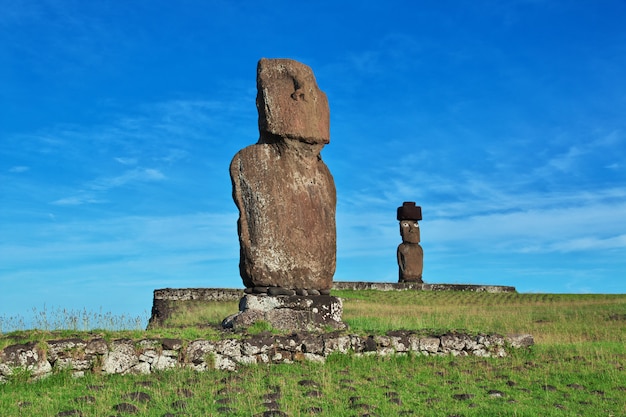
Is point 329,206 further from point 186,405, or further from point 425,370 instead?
point 186,405

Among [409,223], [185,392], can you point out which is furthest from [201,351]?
[409,223]

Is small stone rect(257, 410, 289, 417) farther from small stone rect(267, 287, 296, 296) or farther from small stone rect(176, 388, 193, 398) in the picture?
small stone rect(267, 287, 296, 296)

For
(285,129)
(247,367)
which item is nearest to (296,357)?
(247,367)

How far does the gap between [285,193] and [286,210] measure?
341mm

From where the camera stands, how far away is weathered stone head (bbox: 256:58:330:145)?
12.7 meters

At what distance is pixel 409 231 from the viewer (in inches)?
1367

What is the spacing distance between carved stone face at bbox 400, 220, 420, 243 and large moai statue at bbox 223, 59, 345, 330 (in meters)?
22.0

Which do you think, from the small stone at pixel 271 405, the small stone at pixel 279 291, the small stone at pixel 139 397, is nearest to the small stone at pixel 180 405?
the small stone at pixel 139 397

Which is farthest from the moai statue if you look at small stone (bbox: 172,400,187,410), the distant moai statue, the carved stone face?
the carved stone face

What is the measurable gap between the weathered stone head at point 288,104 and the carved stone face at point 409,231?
2216 cm

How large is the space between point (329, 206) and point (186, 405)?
6.31m

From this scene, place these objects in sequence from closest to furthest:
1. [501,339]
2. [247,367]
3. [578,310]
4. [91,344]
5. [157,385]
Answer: [157,385]
[91,344]
[247,367]
[501,339]
[578,310]

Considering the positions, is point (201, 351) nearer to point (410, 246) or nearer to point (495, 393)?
point (495, 393)

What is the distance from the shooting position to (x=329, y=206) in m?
13.2
